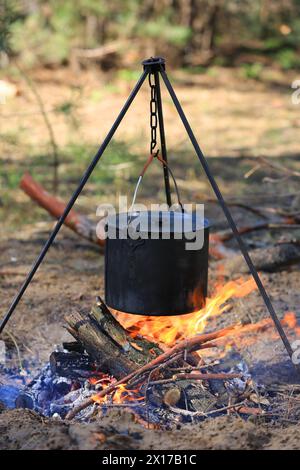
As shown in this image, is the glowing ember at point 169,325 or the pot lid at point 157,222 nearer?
the pot lid at point 157,222

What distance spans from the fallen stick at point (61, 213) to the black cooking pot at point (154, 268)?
7.92 feet

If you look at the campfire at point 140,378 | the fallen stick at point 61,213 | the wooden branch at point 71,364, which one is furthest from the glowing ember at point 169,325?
the fallen stick at point 61,213

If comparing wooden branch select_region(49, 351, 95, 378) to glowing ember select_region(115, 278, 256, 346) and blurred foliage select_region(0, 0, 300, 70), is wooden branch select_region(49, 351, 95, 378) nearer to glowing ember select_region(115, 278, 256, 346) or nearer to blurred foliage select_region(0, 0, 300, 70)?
glowing ember select_region(115, 278, 256, 346)

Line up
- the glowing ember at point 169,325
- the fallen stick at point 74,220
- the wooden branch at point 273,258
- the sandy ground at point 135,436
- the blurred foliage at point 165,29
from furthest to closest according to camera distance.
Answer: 1. the blurred foliage at point 165,29
2. the fallen stick at point 74,220
3. the wooden branch at point 273,258
4. the glowing ember at point 169,325
5. the sandy ground at point 135,436

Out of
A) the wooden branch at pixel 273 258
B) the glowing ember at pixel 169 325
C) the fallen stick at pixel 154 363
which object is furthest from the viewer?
the wooden branch at pixel 273 258

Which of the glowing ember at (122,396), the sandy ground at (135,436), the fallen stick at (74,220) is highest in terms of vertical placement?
the fallen stick at (74,220)

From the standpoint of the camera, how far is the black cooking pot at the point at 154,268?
12.4ft

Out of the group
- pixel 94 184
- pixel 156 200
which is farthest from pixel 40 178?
pixel 156 200

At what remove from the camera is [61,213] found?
21.4 ft

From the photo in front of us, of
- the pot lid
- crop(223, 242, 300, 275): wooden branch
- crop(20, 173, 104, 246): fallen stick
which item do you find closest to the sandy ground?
the pot lid

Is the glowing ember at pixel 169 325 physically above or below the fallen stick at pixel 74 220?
below

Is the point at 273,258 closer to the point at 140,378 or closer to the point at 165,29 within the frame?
the point at 140,378

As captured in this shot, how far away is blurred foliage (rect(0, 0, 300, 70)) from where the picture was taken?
13297 millimetres

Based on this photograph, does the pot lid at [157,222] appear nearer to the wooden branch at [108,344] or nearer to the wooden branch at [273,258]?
the wooden branch at [108,344]
